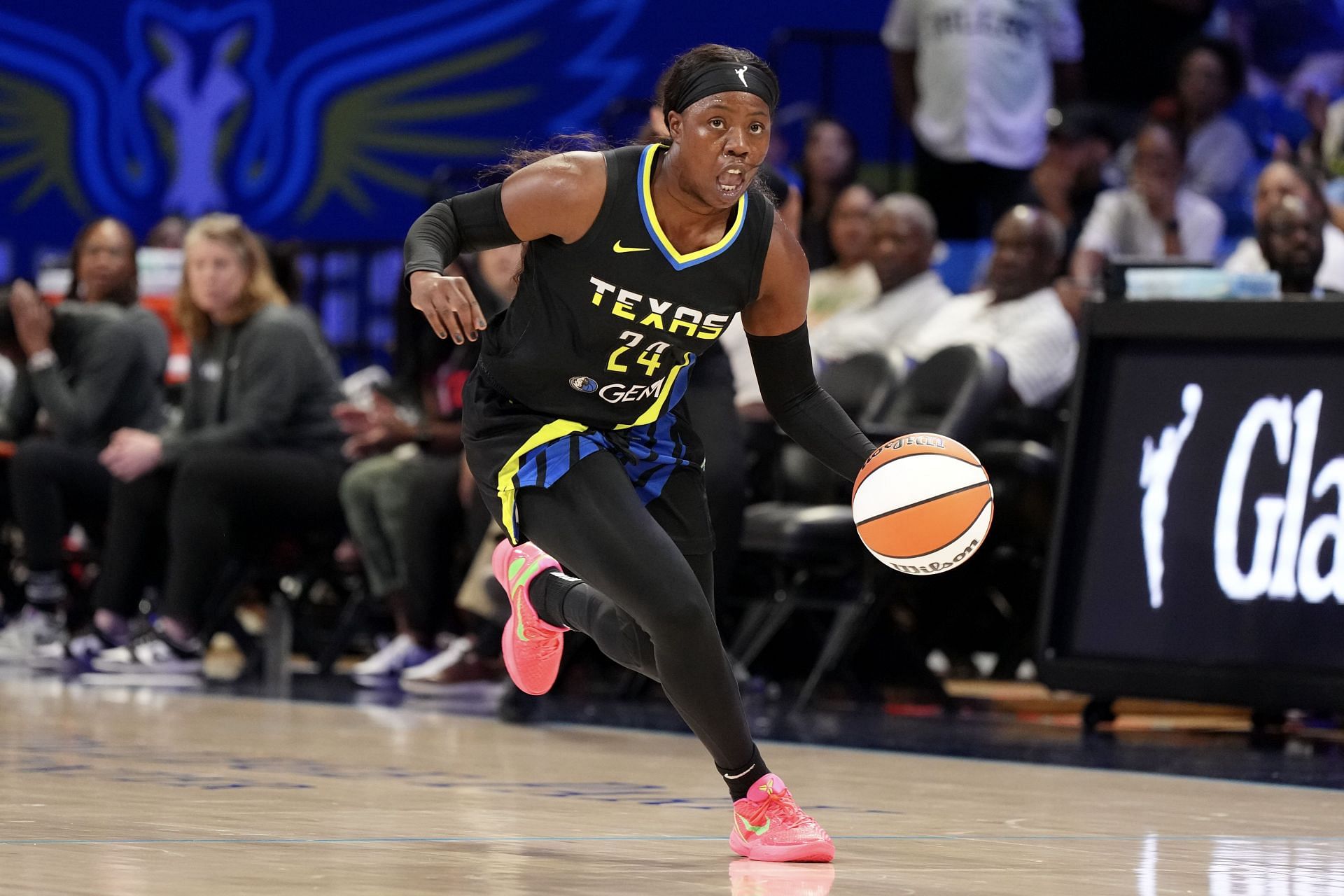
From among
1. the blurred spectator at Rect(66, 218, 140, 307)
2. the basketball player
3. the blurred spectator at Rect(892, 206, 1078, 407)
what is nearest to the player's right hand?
the basketball player

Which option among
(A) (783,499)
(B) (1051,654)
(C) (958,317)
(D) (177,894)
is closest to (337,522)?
(A) (783,499)

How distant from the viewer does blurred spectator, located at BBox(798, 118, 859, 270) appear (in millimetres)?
10805

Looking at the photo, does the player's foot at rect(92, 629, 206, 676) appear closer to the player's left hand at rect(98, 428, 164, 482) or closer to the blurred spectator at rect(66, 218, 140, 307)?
the player's left hand at rect(98, 428, 164, 482)

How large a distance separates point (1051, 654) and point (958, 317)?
2.21 meters

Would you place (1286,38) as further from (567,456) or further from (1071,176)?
(567,456)

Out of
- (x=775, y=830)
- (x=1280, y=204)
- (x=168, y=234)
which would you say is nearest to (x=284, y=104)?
(x=168, y=234)

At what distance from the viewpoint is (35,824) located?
13.5ft

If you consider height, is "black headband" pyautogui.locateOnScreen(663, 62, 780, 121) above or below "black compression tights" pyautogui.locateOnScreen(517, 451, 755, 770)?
above

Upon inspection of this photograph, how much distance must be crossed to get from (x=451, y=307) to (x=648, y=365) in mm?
593

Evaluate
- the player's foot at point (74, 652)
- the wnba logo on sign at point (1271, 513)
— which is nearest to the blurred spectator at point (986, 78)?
the wnba logo on sign at point (1271, 513)

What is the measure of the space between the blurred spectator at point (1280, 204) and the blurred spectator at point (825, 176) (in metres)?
2.73

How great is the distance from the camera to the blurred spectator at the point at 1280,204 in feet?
25.2

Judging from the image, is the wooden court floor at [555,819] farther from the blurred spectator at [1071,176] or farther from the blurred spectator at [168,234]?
the blurred spectator at [168,234]

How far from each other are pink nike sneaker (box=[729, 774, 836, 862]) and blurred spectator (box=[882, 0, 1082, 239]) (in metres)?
7.26
